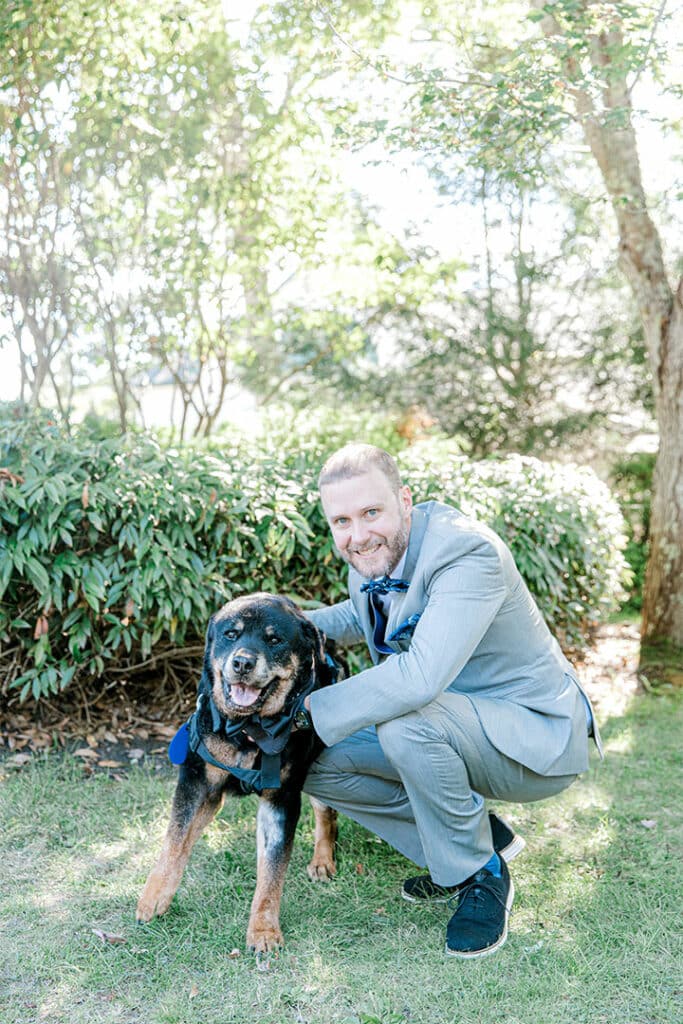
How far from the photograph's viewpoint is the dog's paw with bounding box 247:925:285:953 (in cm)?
283

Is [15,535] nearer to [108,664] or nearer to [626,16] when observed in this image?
[108,664]

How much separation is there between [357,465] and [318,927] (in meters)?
1.54

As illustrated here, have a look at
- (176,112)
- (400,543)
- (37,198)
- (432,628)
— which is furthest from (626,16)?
(37,198)

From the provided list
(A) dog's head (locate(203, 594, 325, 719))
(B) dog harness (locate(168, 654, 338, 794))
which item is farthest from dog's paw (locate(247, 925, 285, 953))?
(A) dog's head (locate(203, 594, 325, 719))

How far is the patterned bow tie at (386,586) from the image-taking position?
10.1ft

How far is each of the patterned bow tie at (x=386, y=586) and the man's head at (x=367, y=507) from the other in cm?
5

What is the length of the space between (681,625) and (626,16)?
150 inches

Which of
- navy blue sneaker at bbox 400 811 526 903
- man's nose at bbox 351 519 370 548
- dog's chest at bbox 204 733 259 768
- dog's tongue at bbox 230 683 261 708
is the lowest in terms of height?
navy blue sneaker at bbox 400 811 526 903

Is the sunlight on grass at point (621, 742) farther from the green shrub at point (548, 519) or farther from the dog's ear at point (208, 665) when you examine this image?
the dog's ear at point (208, 665)

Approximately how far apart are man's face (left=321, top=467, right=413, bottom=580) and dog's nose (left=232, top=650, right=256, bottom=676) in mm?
504

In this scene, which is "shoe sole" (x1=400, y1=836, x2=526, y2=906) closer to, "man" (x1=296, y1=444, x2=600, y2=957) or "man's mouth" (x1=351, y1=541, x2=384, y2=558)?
"man" (x1=296, y1=444, x2=600, y2=957)

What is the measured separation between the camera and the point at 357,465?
301cm

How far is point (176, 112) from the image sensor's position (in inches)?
255

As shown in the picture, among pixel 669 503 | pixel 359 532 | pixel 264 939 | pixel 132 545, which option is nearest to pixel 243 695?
pixel 359 532
